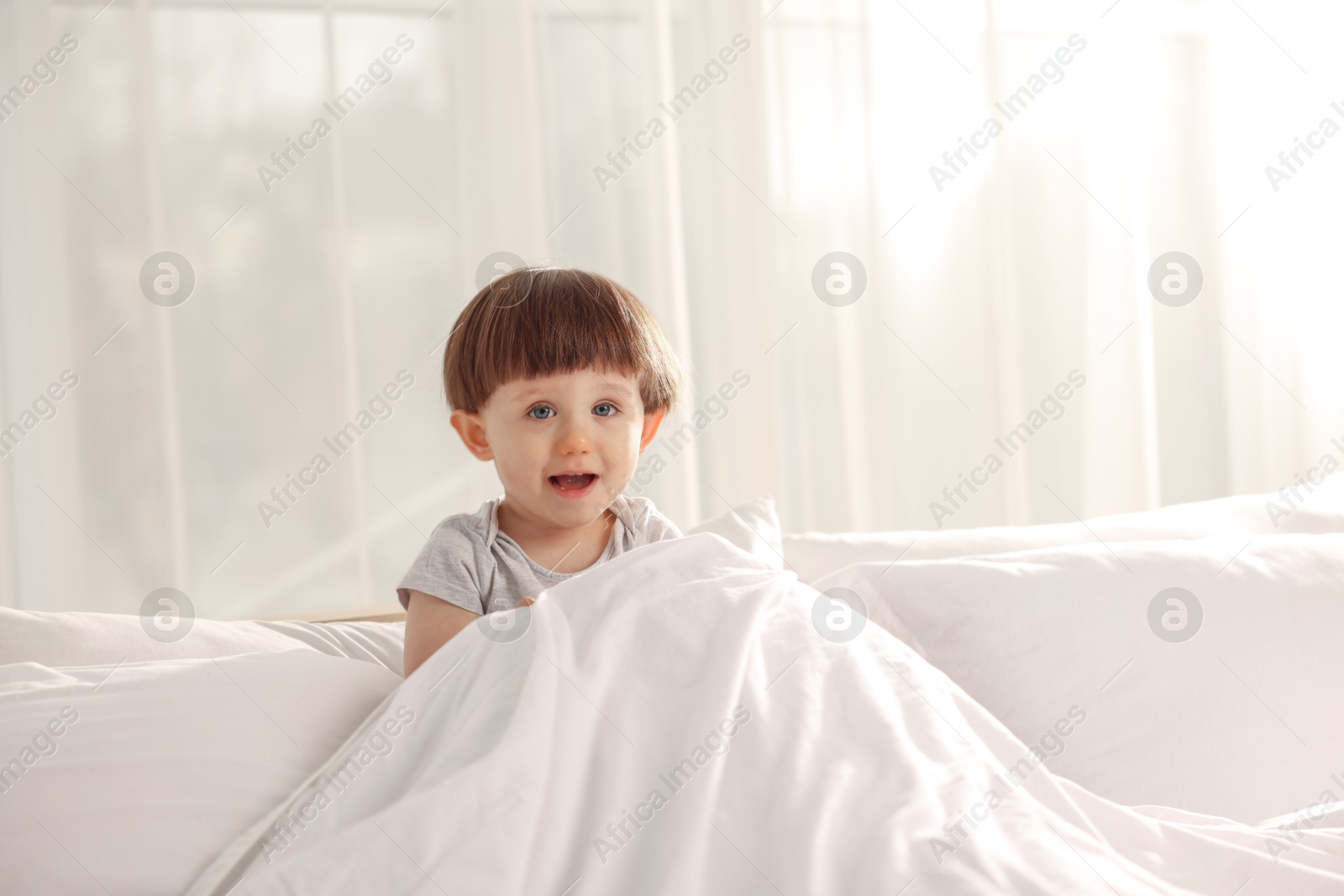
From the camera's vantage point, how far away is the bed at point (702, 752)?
603 millimetres

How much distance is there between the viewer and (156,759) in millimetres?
707

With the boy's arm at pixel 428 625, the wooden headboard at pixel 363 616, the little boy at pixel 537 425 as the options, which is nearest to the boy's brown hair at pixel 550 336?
the little boy at pixel 537 425

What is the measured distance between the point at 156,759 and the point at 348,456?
1333 millimetres

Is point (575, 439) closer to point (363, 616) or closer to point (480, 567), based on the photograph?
point (480, 567)

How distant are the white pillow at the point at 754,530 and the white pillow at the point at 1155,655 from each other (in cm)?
15

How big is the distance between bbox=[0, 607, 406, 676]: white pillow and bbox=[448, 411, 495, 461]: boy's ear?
25cm

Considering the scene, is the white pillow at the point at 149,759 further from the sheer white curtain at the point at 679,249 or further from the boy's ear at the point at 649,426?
the sheer white curtain at the point at 679,249

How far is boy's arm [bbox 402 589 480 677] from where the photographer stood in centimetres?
104

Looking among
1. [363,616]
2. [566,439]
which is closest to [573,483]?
[566,439]

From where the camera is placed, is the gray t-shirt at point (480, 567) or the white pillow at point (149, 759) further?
the gray t-shirt at point (480, 567)

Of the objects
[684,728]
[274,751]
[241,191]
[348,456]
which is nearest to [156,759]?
[274,751]

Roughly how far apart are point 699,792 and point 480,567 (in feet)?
1.79

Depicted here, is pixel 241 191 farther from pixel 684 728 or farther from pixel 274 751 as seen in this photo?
pixel 684 728

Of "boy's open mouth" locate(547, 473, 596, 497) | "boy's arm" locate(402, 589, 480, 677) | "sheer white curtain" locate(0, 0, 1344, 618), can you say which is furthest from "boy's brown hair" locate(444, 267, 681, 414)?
"sheer white curtain" locate(0, 0, 1344, 618)
